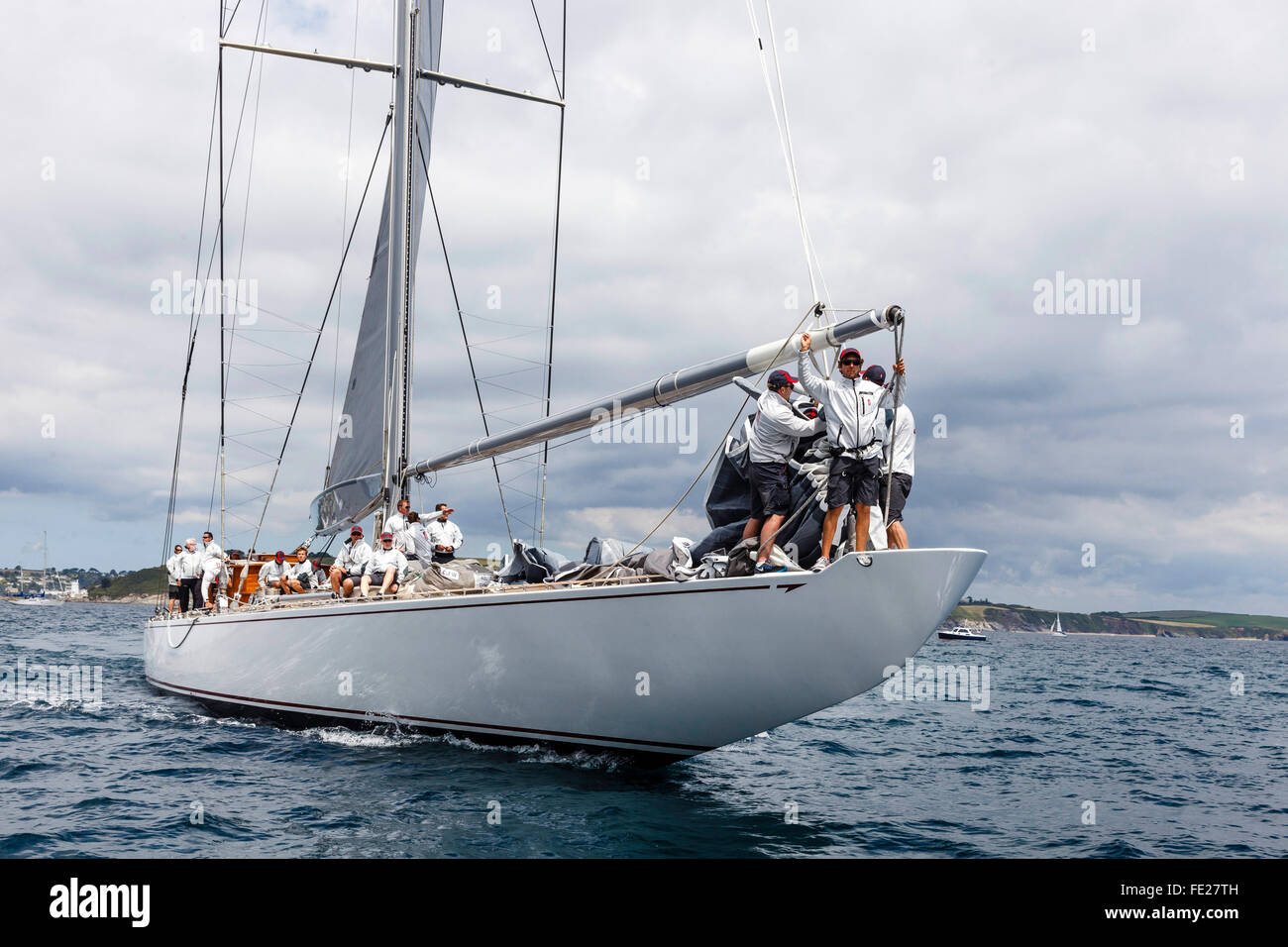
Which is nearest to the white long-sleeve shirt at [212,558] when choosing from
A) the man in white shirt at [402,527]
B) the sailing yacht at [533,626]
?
the sailing yacht at [533,626]

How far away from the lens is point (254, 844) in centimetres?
589

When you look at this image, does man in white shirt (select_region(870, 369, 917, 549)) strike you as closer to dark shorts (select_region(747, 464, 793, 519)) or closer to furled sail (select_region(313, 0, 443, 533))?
dark shorts (select_region(747, 464, 793, 519))

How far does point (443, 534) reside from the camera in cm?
1082

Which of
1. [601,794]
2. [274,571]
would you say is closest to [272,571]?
[274,571]

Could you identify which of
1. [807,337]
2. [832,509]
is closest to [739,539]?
[832,509]

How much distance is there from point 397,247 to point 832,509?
7394 mm

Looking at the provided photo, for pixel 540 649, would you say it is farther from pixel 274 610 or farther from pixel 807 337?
pixel 274 610

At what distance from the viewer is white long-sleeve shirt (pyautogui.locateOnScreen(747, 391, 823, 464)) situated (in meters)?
6.81

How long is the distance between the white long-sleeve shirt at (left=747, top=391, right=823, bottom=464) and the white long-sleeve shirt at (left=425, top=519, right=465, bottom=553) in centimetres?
496

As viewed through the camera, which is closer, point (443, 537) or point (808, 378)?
point (808, 378)

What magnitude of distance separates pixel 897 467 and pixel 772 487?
97cm

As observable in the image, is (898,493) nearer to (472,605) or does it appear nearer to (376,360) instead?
(472,605)

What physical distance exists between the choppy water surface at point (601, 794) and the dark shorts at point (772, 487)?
2.34 metres

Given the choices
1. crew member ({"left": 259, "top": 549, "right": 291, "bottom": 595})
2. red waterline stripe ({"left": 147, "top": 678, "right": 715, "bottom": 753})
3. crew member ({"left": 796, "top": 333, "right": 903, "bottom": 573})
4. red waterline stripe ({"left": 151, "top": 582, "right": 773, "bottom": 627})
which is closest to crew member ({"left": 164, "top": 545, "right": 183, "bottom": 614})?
crew member ({"left": 259, "top": 549, "right": 291, "bottom": 595})
